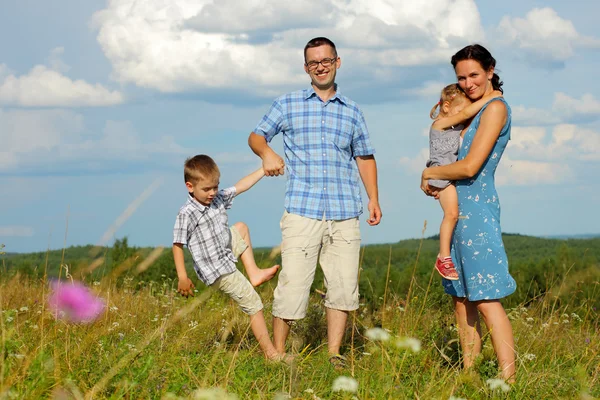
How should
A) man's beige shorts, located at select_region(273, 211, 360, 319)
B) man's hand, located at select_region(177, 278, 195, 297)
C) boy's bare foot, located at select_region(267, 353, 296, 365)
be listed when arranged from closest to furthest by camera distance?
boy's bare foot, located at select_region(267, 353, 296, 365)
man's hand, located at select_region(177, 278, 195, 297)
man's beige shorts, located at select_region(273, 211, 360, 319)

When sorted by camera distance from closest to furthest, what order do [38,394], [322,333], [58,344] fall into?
[38,394] < [58,344] < [322,333]

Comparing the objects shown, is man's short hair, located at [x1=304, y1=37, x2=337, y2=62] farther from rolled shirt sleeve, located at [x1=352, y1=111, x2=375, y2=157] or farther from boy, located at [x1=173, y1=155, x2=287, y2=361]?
boy, located at [x1=173, y1=155, x2=287, y2=361]

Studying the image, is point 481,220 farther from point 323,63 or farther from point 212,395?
Answer: point 212,395

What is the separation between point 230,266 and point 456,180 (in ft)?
5.98

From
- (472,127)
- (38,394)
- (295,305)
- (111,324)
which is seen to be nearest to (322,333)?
(295,305)

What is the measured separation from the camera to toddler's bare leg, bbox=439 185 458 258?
4.49m

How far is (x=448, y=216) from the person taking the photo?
177 inches

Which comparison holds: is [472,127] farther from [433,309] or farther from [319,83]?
[433,309]

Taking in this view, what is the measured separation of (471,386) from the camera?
171 inches

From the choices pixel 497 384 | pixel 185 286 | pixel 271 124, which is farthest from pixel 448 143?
pixel 185 286

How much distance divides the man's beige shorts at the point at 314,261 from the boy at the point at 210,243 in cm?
18

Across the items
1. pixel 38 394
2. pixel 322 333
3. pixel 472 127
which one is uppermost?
pixel 472 127

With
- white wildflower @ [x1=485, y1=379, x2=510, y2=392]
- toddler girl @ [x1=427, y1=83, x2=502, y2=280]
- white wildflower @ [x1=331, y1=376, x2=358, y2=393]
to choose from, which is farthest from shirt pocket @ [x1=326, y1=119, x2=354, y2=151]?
white wildflower @ [x1=331, y1=376, x2=358, y2=393]

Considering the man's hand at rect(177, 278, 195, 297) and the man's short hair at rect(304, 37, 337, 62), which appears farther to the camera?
the man's short hair at rect(304, 37, 337, 62)
